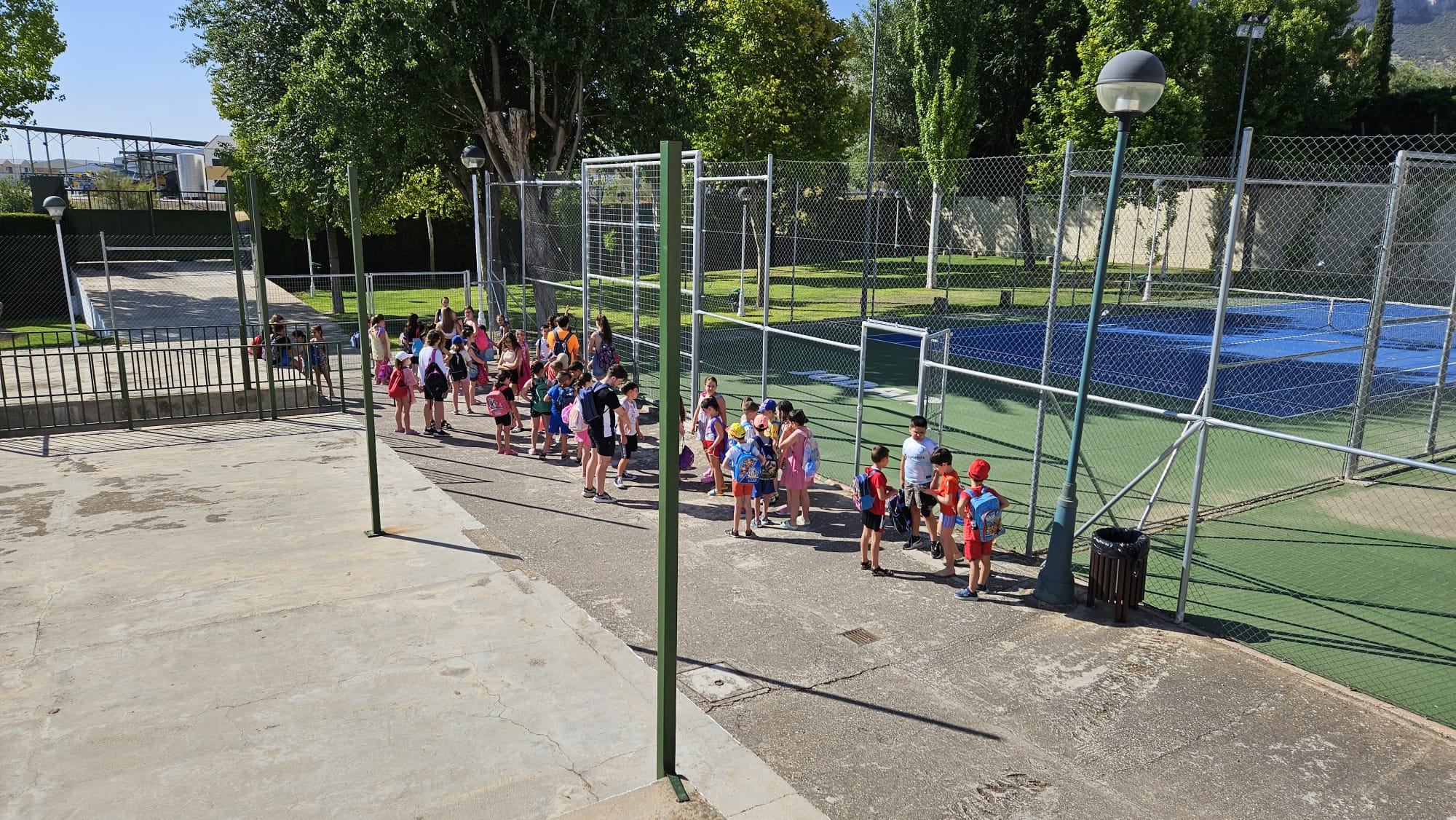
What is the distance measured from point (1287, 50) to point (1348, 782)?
3818 cm

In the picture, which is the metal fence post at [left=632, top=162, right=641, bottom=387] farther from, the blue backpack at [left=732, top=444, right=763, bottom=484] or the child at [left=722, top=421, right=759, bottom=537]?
the blue backpack at [left=732, top=444, right=763, bottom=484]

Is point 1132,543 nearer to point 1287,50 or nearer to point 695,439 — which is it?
point 695,439

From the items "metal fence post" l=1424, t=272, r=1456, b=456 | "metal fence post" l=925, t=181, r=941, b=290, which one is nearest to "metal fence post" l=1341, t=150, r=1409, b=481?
"metal fence post" l=1424, t=272, r=1456, b=456

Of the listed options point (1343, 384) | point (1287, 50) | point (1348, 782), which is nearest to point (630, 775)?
point (1348, 782)

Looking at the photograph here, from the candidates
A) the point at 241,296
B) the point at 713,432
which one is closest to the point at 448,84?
the point at 241,296

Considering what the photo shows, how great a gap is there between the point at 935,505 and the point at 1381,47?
45.8m

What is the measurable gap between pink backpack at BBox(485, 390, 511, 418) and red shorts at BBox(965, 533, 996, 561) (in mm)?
6968

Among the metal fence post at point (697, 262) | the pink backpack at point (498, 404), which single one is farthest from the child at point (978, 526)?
the pink backpack at point (498, 404)

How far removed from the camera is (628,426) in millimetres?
10898

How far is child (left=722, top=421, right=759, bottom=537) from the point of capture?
9.21 meters

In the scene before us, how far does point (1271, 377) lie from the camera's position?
61.1 feet

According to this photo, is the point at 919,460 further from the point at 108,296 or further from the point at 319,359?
the point at 108,296

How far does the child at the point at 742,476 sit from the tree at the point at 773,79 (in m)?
18.9

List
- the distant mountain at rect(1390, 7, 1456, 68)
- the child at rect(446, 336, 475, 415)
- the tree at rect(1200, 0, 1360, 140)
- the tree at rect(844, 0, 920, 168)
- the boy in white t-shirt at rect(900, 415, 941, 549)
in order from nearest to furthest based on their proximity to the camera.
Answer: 1. the boy in white t-shirt at rect(900, 415, 941, 549)
2. the child at rect(446, 336, 475, 415)
3. the tree at rect(1200, 0, 1360, 140)
4. the tree at rect(844, 0, 920, 168)
5. the distant mountain at rect(1390, 7, 1456, 68)
